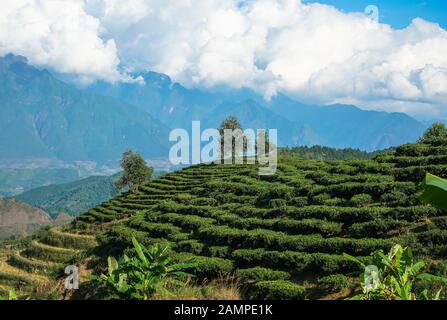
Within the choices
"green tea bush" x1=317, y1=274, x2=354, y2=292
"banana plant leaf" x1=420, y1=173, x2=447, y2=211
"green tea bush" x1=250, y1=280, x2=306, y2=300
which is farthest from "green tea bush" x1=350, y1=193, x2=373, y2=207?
"banana plant leaf" x1=420, y1=173, x2=447, y2=211

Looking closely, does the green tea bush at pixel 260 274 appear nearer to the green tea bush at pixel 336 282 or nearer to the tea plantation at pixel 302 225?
the tea plantation at pixel 302 225

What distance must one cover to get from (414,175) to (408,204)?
3.92 metres

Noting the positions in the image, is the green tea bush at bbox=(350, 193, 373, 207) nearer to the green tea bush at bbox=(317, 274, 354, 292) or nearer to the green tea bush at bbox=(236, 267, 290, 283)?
the green tea bush at bbox=(236, 267, 290, 283)

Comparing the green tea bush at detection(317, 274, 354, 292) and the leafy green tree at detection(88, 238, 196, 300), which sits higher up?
the leafy green tree at detection(88, 238, 196, 300)

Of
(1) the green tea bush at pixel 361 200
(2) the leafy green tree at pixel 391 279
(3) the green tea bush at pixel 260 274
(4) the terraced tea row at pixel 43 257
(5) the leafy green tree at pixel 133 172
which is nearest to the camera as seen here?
(2) the leafy green tree at pixel 391 279

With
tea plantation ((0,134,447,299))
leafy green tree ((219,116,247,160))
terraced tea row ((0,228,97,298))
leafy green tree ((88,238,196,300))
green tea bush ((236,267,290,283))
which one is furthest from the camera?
leafy green tree ((219,116,247,160))

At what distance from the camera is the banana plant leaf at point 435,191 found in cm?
Answer: 614

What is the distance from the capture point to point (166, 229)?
27.8 metres

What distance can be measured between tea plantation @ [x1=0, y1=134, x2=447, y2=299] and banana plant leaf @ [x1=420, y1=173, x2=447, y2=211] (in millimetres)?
4002

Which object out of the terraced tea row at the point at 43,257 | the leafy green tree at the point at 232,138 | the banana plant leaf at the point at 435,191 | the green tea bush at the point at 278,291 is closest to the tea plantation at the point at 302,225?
the green tea bush at the point at 278,291

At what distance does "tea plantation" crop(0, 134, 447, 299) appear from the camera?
57.5 feet

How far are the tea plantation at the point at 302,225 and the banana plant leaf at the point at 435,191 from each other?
158 inches
